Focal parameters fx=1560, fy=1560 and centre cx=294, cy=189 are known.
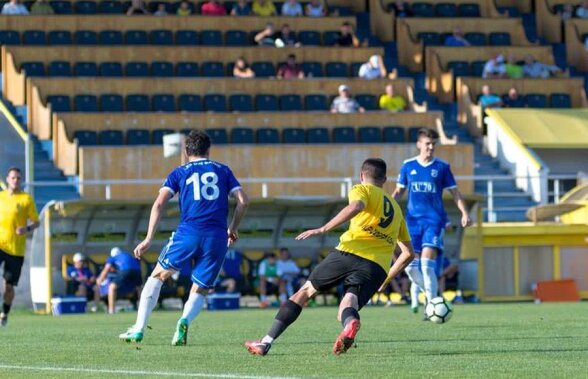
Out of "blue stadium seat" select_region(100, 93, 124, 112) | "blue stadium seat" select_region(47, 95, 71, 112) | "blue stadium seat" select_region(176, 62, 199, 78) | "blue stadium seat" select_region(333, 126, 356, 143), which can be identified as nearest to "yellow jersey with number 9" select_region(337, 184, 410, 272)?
"blue stadium seat" select_region(333, 126, 356, 143)

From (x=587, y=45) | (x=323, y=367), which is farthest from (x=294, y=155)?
(x=323, y=367)

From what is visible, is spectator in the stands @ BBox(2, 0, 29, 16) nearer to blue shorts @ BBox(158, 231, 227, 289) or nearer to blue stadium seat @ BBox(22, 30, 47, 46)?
blue stadium seat @ BBox(22, 30, 47, 46)

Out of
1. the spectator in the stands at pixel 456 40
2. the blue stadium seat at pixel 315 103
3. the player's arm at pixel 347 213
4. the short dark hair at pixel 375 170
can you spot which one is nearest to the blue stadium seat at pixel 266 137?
the blue stadium seat at pixel 315 103

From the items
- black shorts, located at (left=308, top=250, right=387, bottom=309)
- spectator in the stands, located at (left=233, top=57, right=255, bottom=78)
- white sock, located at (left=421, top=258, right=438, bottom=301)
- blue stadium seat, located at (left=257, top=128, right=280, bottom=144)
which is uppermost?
spectator in the stands, located at (left=233, top=57, right=255, bottom=78)

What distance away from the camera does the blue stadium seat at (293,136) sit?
105ft

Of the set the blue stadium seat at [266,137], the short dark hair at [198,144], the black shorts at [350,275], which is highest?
the blue stadium seat at [266,137]

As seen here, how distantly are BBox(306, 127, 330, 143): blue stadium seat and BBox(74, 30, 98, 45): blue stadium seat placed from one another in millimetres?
5898

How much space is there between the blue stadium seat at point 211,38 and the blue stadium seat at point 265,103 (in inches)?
117

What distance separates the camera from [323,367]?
1090 centimetres

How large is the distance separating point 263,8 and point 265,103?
4.84 meters

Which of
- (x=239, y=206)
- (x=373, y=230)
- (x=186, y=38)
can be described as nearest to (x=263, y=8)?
(x=186, y=38)

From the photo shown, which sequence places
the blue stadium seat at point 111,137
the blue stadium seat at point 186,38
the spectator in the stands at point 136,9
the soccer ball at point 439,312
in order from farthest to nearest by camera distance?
the spectator in the stands at point 136,9 < the blue stadium seat at point 186,38 < the blue stadium seat at point 111,137 < the soccer ball at point 439,312

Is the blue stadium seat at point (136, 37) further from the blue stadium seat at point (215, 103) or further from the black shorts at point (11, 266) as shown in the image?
the black shorts at point (11, 266)

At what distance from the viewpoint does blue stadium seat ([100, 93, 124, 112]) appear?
32.4m
